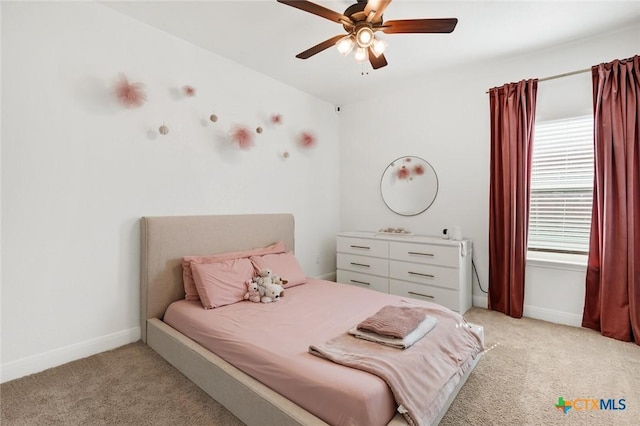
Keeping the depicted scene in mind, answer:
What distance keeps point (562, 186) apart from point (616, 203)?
1.51 ft

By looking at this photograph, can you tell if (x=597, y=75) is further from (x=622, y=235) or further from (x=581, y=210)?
(x=622, y=235)

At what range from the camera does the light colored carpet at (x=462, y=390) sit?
1.68 m

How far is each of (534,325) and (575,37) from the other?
2.71m

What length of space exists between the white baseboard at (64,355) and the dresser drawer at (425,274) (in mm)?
2649

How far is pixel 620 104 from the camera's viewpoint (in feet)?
8.53

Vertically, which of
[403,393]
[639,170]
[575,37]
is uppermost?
[575,37]

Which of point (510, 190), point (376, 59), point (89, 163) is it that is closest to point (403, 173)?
point (510, 190)

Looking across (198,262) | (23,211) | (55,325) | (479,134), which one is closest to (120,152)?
(23,211)

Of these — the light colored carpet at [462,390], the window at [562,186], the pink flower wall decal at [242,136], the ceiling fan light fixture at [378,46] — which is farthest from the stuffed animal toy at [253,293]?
the window at [562,186]

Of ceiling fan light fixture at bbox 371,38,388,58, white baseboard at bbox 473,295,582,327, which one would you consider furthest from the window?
ceiling fan light fixture at bbox 371,38,388,58

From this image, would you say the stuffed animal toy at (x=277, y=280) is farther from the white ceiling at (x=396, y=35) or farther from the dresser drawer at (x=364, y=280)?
the white ceiling at (x=396, y=35)

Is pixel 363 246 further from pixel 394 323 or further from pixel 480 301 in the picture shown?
pixel 394 323

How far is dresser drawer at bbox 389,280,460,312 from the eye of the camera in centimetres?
315

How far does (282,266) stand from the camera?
3002 mm
